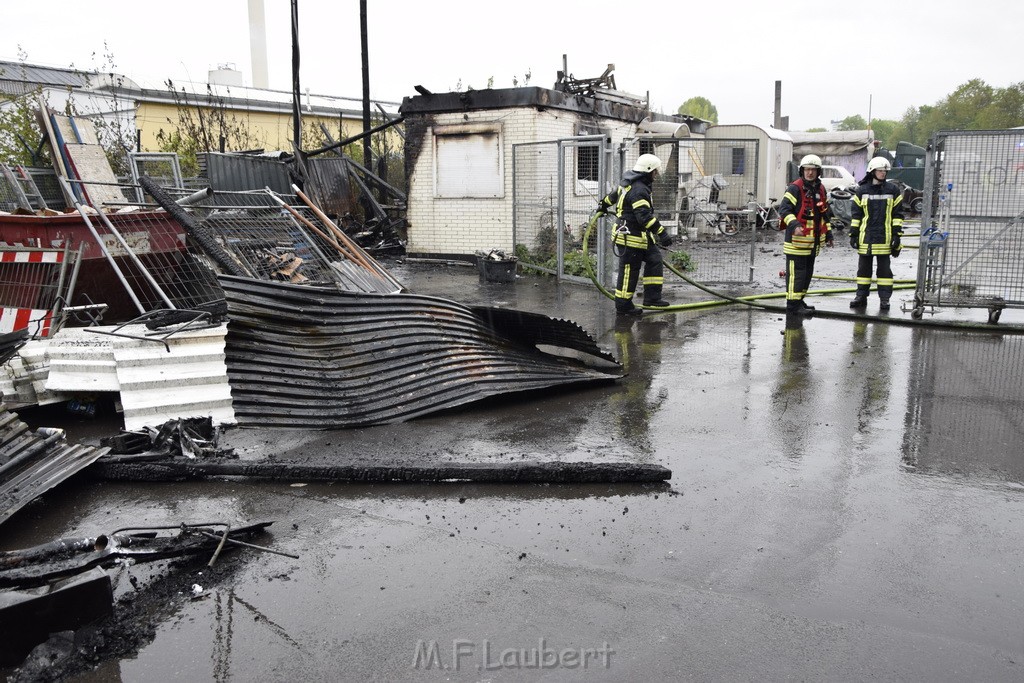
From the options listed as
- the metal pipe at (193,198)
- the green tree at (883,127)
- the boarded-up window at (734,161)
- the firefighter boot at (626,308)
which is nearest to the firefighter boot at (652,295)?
the firefighter boot at (626,308)

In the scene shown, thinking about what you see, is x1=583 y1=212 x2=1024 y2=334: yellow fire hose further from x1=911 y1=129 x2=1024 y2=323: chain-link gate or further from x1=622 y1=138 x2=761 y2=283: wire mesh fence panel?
x1=622 y1=138 x2=761 y2=283: wire mesh fence panel

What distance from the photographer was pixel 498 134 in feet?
49.6

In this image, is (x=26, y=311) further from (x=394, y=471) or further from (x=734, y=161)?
(x=734, y=161)

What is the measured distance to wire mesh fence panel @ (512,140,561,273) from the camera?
47.9 ft

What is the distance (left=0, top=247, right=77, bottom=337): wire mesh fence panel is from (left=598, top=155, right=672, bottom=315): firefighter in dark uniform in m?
6.27

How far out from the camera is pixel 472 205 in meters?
15.6

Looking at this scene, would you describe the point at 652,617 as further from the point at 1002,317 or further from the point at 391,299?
the point at 1002,317

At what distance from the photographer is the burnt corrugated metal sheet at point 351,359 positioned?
6344 mm

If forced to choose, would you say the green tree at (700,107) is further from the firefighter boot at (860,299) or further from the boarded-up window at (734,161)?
the firefighter boot at (860,299)

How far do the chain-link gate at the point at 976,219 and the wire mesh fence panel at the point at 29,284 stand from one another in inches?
368

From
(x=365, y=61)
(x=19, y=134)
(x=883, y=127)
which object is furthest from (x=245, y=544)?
(x=883, y=127)

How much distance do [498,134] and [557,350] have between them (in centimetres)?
753

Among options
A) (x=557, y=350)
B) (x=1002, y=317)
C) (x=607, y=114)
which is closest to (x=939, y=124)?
(x=607, y=114)

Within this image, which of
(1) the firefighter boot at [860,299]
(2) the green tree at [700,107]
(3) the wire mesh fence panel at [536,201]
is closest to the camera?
(1) the firefighter boot at [860,299]
